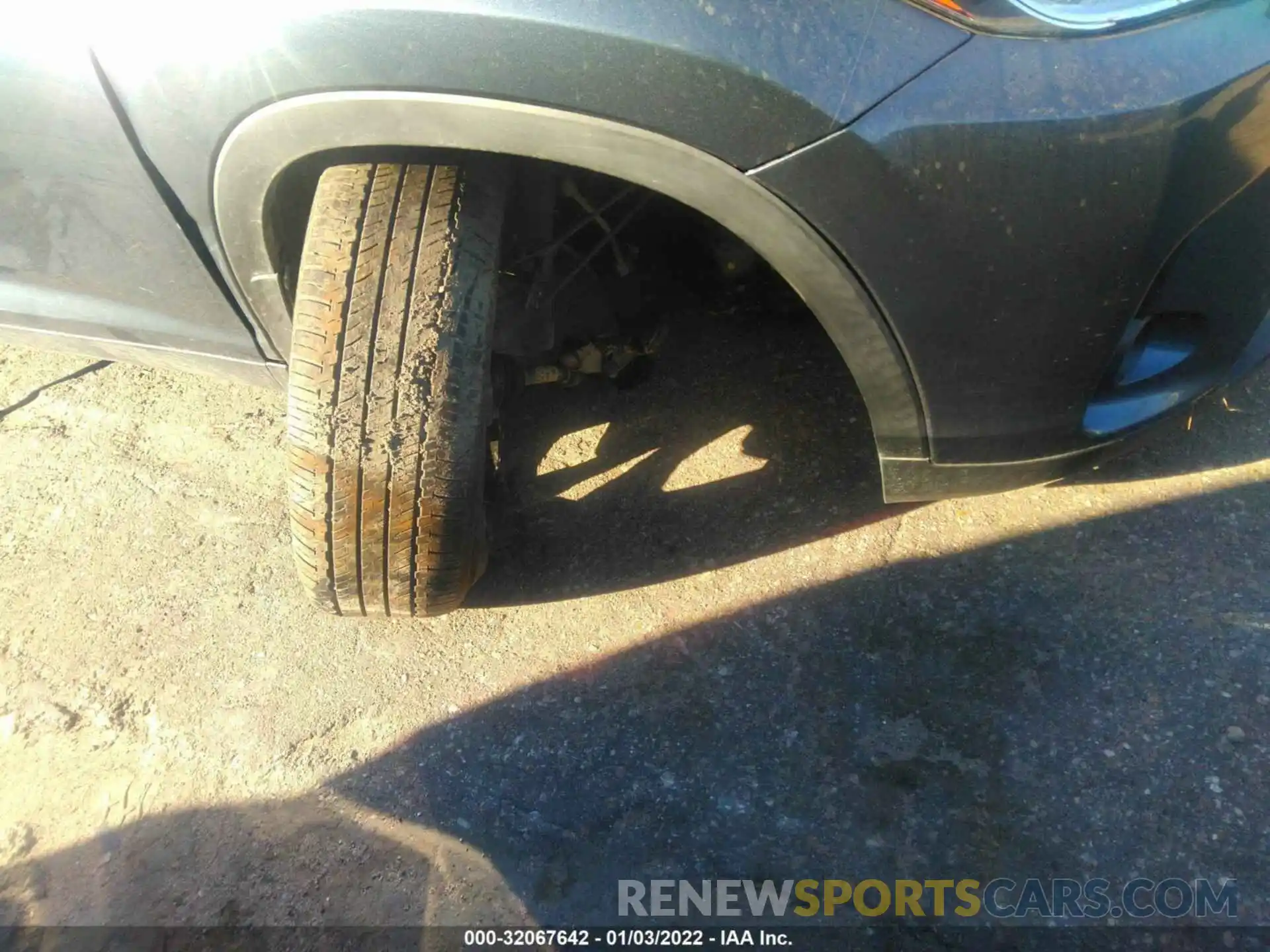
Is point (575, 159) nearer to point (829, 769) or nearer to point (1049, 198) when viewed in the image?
point (1049, 198)

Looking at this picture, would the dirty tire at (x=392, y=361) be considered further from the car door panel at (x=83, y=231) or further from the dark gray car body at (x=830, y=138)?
the car door panel at (x=83, y=231)

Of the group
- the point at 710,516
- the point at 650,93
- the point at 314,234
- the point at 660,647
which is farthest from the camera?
the point at 710,516

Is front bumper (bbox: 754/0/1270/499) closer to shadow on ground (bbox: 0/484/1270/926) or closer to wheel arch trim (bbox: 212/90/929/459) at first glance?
wheel arch trim (bbox: 212/90/929/459)

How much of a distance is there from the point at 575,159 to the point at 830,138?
0.39 m

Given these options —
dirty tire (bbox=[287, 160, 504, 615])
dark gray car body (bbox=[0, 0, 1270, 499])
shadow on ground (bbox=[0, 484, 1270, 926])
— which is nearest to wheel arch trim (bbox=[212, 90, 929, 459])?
dark gray car body (bbox=[0, 0, 1270, 499])

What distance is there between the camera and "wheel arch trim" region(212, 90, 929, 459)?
1420 mm

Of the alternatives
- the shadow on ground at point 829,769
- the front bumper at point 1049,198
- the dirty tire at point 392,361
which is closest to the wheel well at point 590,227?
the dirty tire at point 392,361

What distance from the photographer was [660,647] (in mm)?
2062

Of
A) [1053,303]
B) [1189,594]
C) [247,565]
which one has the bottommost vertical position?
[247,565]

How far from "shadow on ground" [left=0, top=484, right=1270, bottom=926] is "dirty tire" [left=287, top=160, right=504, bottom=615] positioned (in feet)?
1.61

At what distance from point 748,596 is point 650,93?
1.16 m

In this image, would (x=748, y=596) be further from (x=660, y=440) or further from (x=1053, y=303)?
(x=1053, y=303)

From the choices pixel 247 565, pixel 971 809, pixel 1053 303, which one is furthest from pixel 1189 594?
pixel 247 565

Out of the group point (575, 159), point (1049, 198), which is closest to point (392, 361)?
point (575, 159)
